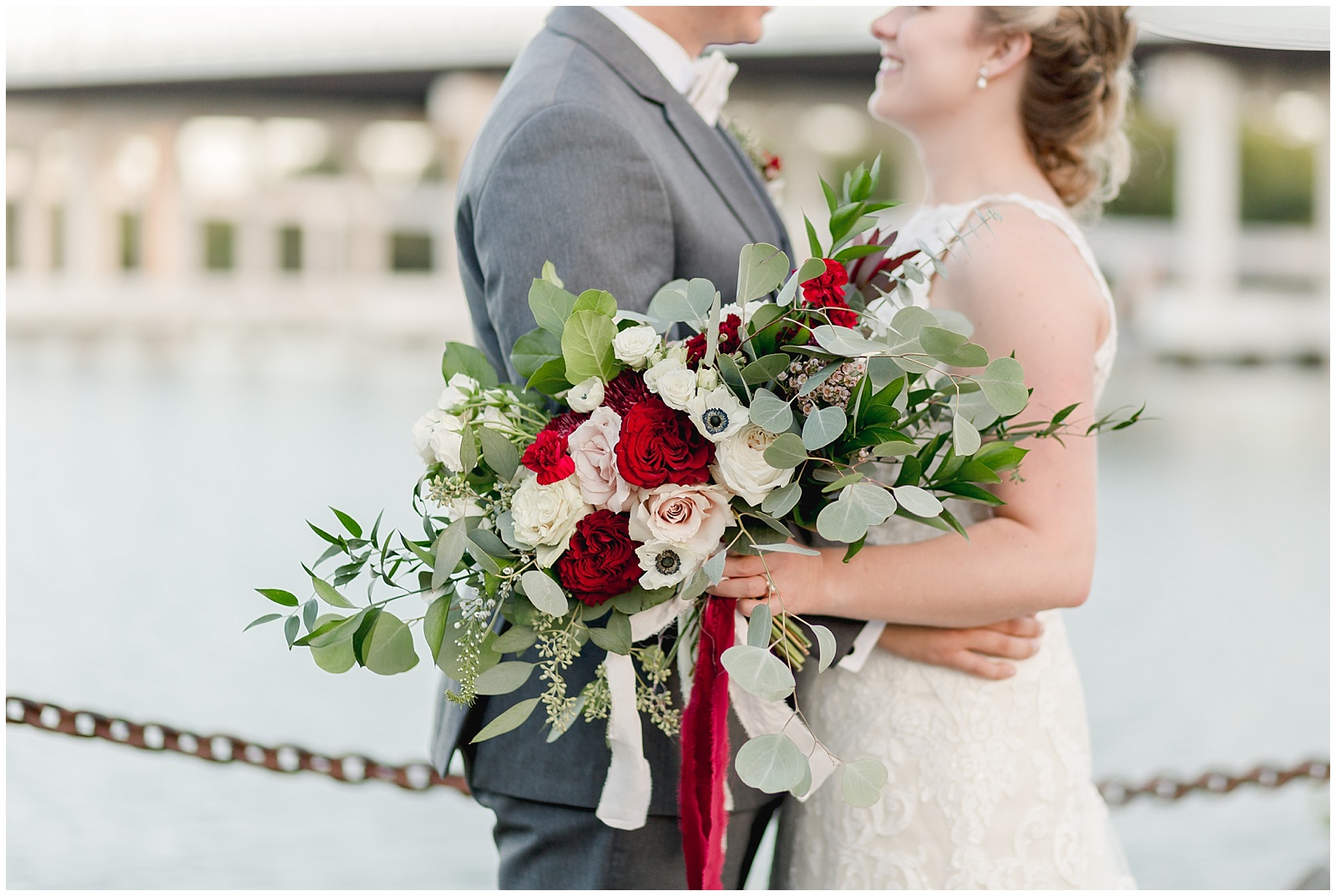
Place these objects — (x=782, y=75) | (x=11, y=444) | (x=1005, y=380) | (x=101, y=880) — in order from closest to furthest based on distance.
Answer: (x=1005, y=380)
(x=101, y=880)
(x=11, y=444)
(x=782, y=75)

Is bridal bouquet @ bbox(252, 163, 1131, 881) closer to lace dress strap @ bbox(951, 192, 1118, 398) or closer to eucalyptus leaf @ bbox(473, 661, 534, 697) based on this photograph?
eucalyptus leaf @ bbox(473, 661, 534, 697)

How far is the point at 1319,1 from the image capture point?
7.89 feet

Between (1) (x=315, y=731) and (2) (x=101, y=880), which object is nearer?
(2) (x=101, y=880)

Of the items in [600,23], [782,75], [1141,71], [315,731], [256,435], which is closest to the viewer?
[600,23]

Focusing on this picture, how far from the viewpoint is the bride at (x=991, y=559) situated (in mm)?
1747

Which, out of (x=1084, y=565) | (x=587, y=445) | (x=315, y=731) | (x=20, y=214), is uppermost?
(x=587, y=445)

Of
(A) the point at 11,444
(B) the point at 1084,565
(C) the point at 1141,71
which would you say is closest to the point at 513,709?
(B) the point at 1084,565

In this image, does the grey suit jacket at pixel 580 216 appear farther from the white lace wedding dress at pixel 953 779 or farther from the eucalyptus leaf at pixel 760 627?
the eucalyptus leaf at pixel 760 627

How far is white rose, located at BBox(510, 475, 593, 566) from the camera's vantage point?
1.43 meters

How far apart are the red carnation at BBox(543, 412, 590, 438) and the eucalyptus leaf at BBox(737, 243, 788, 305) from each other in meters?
0.25

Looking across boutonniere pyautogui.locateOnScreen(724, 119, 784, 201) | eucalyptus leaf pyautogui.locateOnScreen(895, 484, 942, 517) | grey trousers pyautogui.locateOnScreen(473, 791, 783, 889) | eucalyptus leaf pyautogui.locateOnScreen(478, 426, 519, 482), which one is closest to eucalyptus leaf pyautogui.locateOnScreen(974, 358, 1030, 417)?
eucalyptus leaf pyautogui.locateOnScreen(895, 484, 942, 517)

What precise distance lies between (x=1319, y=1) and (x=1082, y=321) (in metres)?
1.14

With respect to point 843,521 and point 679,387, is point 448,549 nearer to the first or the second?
point 679,387

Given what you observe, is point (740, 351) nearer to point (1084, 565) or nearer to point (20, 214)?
point (1084, 565)
